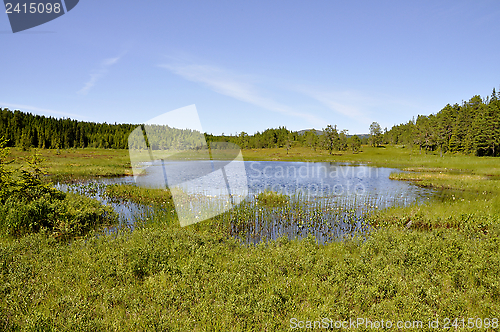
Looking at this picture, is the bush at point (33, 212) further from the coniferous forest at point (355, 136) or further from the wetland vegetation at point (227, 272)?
the coniferous forest at point (355, 136)

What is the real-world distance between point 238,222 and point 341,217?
22.1 feet

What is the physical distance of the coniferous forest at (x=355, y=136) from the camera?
7369 centimetres

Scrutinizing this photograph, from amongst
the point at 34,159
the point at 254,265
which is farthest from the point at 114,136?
the point at 254,265

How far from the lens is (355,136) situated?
392 ft

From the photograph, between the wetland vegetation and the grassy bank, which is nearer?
the grassy bank

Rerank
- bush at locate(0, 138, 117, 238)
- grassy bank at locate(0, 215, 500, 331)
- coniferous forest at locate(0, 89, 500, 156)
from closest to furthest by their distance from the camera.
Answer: grassy bank at locate(0, 215, 500, 331) → bush at locate(0, 138, 117, 238) → coniferous forest at locate(0, 89, 500, 156)

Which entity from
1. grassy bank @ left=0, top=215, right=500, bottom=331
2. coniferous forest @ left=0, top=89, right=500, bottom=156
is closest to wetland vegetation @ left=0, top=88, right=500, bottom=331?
grassy bank @ left=0, top=215, right=500, bottom=331

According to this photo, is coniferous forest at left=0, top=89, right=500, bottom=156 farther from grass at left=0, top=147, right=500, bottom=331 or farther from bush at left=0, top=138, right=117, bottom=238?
grass at left=0, top=147, right=500, bottom=331

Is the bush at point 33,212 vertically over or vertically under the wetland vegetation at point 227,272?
over

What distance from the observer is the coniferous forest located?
7369cm

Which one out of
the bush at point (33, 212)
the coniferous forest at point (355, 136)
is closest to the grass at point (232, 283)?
the bush at point (33, 212)

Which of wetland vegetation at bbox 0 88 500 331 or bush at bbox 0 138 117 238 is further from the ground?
bush at bbox 0 138 117 238

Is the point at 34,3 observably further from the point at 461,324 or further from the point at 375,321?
the point at 461,324

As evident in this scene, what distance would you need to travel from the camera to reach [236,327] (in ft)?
16.3
